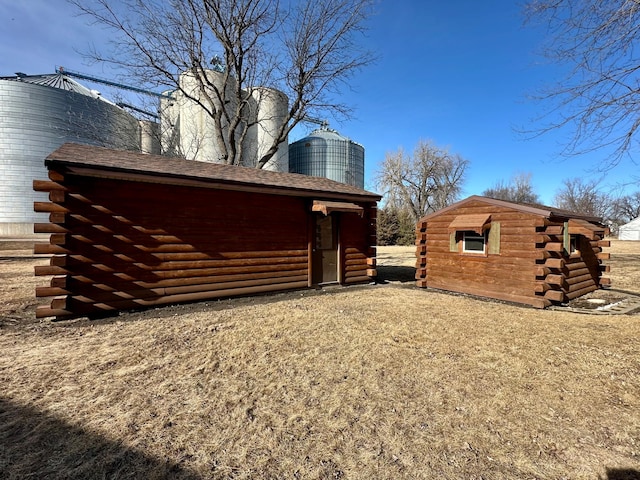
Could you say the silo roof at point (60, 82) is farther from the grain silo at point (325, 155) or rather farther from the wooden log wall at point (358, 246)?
the wooden log wall at point (358, 246)

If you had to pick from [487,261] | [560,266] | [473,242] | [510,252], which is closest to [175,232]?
[473,242]

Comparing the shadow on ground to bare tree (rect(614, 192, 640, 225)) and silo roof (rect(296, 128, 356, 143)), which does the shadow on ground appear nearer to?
silo roof (rect(296, 128, 356, 143))

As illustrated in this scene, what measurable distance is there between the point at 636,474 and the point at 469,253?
22.3 ft

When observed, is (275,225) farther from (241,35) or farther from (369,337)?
(241,35)

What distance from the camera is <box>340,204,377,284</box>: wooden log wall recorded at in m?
9.29

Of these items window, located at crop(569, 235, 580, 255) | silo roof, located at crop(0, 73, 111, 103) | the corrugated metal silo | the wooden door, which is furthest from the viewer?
silo roof, located at crop(0, 73, 111, 103)

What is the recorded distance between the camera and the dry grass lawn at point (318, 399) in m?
2.21

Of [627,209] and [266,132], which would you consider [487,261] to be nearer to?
[266,132]

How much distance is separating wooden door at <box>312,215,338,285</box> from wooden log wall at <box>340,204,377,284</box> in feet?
0.78

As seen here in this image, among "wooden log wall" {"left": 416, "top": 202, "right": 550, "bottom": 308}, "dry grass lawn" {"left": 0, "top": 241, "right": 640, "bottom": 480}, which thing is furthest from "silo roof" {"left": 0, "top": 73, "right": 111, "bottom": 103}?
"dry grass lawn" {"left": 0, "top": 241, "right": 640, "bottom": 480}

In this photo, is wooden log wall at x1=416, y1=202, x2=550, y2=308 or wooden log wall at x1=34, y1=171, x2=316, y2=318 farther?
wooden log wall at x1=416, y1=202, x2=550, y2=308

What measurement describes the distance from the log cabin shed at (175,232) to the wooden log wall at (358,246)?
5 centimetres

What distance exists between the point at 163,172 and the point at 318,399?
5452mm

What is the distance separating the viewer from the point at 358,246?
9.61 m
